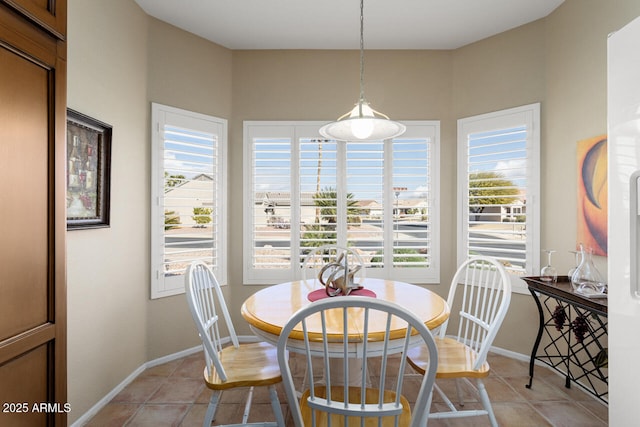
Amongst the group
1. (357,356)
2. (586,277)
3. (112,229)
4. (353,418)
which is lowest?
(353,418)

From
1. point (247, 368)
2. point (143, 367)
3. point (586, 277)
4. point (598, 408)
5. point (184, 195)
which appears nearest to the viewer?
point (247, 368)

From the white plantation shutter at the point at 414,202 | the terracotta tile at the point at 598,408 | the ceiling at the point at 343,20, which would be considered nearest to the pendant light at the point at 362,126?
the ceiling at the point at 343,20

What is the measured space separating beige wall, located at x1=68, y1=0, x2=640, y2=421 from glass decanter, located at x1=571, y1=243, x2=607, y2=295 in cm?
54

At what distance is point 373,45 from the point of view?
3.30 meters

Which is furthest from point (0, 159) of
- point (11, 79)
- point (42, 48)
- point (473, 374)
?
point (473, 374)

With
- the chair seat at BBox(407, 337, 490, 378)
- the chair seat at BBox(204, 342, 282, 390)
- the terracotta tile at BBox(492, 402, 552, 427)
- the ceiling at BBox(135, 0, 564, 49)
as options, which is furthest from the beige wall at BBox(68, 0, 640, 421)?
the chair seat at BBox(407, 337, 490, 378)

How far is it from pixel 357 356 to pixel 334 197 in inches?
81.9

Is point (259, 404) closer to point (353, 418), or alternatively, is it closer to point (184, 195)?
point (353, 418)

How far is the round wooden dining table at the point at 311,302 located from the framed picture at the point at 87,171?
1186 mm

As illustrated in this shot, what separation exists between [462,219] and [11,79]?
10.8 ft

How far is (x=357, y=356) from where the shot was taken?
1457 millimetres

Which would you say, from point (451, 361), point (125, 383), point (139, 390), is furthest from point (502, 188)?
point (125, 383)

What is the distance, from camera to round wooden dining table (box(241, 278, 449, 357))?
58.7 inches

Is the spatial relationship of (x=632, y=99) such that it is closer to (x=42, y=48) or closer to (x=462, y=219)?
(x=42, y=48)
